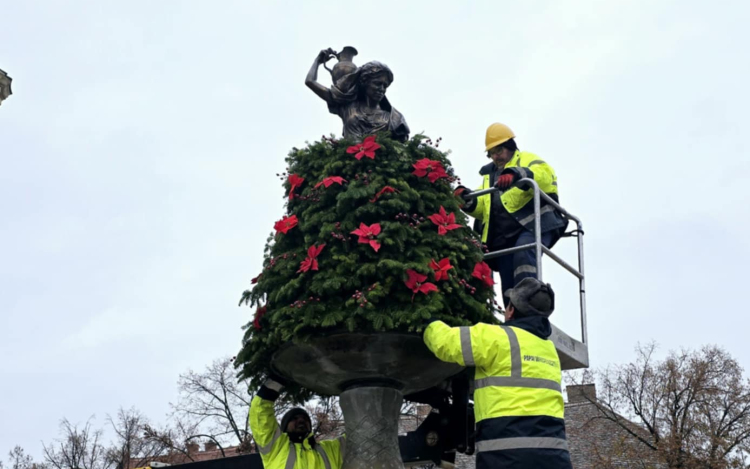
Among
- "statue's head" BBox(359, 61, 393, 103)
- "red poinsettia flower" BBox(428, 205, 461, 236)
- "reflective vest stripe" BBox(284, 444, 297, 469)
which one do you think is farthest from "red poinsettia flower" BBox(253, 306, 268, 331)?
"statue's head" BBox(359, 61, 393, 103)

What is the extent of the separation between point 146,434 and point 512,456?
31900 mm

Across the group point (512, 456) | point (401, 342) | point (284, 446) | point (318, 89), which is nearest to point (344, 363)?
point (401, 342)

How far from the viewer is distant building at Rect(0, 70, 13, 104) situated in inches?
1583

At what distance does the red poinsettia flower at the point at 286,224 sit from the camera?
7.27 meters

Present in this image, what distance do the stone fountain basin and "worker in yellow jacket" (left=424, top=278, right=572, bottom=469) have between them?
0.60 metres

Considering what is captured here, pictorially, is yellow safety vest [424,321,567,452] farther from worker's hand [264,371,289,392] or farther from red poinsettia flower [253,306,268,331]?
worker's hand [264,371,289,392]

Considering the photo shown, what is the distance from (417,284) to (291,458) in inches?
73.0

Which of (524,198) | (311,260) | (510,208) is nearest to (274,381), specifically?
(311,260)

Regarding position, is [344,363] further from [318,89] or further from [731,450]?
[731,450]

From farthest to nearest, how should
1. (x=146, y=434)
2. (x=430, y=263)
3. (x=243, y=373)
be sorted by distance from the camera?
(x=146, y=434)
(x=243, y=373)
(x=430, y=263)

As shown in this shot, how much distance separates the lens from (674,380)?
111ft

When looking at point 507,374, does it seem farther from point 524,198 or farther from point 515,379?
point 524,198

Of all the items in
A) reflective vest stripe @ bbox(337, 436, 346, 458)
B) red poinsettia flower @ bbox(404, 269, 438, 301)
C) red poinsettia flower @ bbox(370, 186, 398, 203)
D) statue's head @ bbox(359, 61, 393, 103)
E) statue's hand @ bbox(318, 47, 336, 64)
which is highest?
statue's hand @ bbox(318, 47, 336, 64)

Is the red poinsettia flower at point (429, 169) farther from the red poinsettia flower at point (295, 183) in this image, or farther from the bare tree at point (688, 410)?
the bare tree at point (688, 410)
